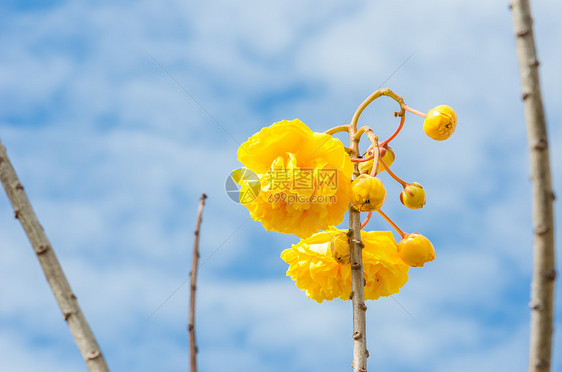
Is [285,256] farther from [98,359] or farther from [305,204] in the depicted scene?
[98,359]

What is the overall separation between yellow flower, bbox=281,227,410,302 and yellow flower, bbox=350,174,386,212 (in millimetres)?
145

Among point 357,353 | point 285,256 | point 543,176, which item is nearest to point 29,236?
point 543,176

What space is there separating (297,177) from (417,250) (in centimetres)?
50

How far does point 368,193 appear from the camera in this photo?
1.79 metres

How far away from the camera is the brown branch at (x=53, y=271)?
96cm

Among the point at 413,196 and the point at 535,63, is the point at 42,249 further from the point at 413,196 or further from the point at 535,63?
the point at 413,196

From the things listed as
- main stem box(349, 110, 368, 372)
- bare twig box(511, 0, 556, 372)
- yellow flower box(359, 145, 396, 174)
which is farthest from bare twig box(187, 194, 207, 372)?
yellow flower box(359, 145, 396, 174)

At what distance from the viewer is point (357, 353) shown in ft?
5.54

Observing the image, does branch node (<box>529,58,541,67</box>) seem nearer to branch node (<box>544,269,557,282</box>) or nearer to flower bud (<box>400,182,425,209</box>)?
branch node (<box>544,269,557,282</box>)

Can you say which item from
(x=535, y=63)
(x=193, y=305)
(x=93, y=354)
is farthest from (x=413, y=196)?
(x=93, y=354)

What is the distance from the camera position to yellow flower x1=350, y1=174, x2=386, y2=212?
1789mm

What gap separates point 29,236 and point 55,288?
108 mm

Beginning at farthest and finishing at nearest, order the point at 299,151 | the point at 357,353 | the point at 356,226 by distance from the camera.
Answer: the point at 299,151 < the point at 356,226 < the point at 357,353

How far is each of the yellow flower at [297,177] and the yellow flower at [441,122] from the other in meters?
0.35
